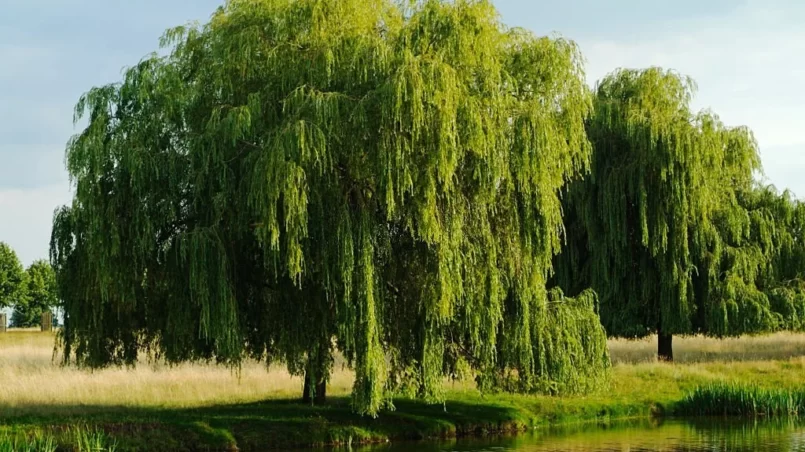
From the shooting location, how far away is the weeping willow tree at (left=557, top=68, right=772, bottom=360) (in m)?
32.2

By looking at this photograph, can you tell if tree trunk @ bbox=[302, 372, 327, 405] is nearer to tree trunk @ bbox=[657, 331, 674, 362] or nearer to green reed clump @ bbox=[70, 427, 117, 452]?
green reed clump @ bbox=[70, 427, 117, 452]

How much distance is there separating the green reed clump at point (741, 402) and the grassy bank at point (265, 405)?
2.07 feet

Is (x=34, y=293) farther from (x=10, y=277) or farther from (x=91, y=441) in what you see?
(x=91, y=441)

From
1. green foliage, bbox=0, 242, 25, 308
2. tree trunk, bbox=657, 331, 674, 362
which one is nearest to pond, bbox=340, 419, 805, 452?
tree trunk, bbox=657, 331, 674, 362

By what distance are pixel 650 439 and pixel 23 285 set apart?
6539 centimetres

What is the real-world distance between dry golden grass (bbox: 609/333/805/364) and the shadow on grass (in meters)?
12.1

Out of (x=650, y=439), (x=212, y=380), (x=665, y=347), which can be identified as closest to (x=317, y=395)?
(x=212, y=380)

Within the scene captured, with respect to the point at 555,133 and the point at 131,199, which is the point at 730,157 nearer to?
the point at 555,133

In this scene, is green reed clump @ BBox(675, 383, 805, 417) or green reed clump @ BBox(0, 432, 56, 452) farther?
green reed clump @ BBox(675, 383, 805, 417)

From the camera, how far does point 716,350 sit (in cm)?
4019

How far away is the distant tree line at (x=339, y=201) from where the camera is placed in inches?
727

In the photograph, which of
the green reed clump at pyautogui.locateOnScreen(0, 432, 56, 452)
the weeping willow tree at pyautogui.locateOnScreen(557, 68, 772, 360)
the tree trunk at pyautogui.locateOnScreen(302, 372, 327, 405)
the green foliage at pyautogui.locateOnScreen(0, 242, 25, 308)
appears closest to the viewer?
the green reed clump at pyautogui.locateOnScreen(0, 432, 56, 452)

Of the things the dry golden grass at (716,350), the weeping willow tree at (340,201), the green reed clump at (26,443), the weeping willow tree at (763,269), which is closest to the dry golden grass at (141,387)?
the weeping willow tree at (340,201)

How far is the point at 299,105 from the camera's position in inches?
736
